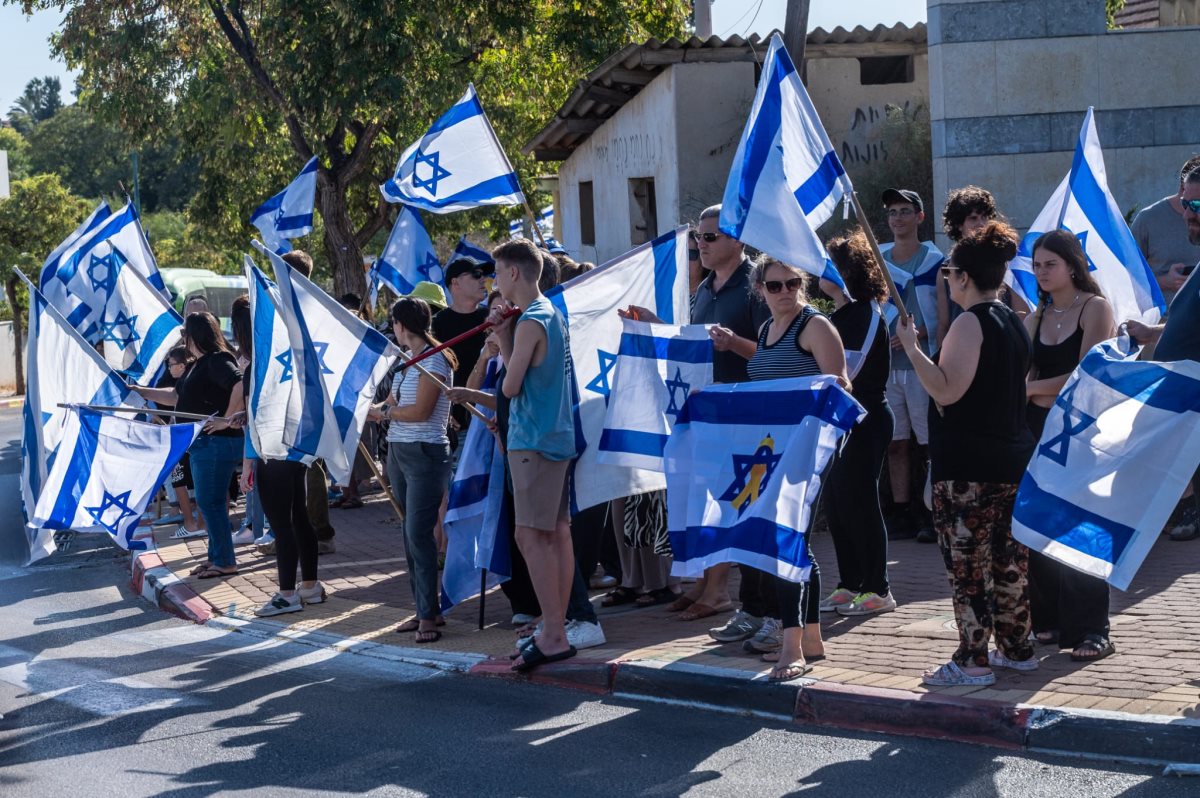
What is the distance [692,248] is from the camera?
27.8 ft

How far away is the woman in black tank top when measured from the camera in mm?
6328

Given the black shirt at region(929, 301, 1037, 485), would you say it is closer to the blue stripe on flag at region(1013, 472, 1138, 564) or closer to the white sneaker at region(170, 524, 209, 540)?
the blue stripe on flag at region(1013, 472, 1138, 564)

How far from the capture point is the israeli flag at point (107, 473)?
8.68 meters

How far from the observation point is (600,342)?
7496 millimetres

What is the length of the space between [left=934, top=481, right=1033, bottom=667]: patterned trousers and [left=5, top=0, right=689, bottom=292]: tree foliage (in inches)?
551

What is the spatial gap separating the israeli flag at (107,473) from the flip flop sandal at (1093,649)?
210 inches

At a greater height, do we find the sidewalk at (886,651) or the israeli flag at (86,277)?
the israeli flag at (86,277)

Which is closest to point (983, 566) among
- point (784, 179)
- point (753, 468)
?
point (753, 468)

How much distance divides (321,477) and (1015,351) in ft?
19.8

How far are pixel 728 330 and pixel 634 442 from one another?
796mm

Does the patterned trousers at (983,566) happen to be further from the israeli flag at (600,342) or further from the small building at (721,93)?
the small building at (721,93)

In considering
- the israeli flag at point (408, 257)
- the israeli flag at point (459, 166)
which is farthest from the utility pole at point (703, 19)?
the israeli flag at point (459, 166)

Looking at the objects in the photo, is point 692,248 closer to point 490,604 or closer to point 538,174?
point 490,604

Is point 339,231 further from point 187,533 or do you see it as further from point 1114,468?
point 1114,468
